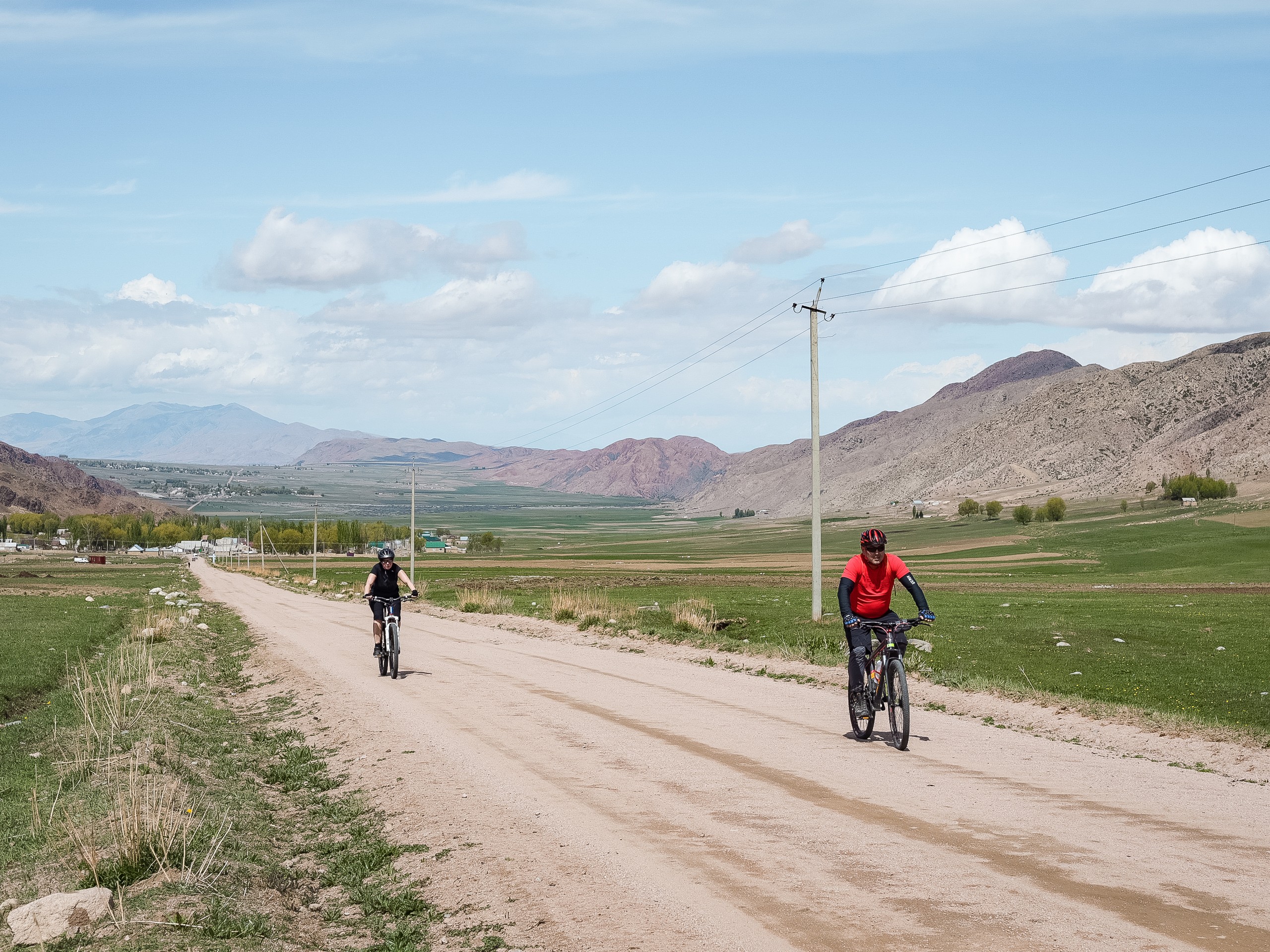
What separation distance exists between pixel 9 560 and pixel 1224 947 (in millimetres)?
171094

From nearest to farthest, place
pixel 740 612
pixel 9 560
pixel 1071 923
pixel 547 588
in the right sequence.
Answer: pixel 1071 923, pixel 740 612, pixel 547 588, pixel 9 560

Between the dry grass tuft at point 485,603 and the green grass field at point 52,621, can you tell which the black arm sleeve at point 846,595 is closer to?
the green grass field at point 52,621

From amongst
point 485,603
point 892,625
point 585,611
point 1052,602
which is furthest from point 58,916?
point 1052,602

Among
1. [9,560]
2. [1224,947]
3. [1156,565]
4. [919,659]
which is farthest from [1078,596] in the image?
[9,560]

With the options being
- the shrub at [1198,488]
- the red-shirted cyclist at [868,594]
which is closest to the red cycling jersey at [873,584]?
the red-shirted cyclist at [868,594]

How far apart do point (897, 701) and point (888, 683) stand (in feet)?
0.86

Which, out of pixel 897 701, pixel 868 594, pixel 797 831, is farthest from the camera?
pixel 868 594

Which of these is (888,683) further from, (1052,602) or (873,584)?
(1052,602)

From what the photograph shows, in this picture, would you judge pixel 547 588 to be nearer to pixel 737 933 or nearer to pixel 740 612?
pixel 740 612

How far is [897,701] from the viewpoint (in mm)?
13359

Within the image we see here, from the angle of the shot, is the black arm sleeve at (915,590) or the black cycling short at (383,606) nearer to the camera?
the black arm sleeve at (915,590)

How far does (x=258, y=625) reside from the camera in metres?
40.3

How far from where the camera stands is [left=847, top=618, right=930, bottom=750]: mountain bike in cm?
1316

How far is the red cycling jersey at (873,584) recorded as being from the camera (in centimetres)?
1341
